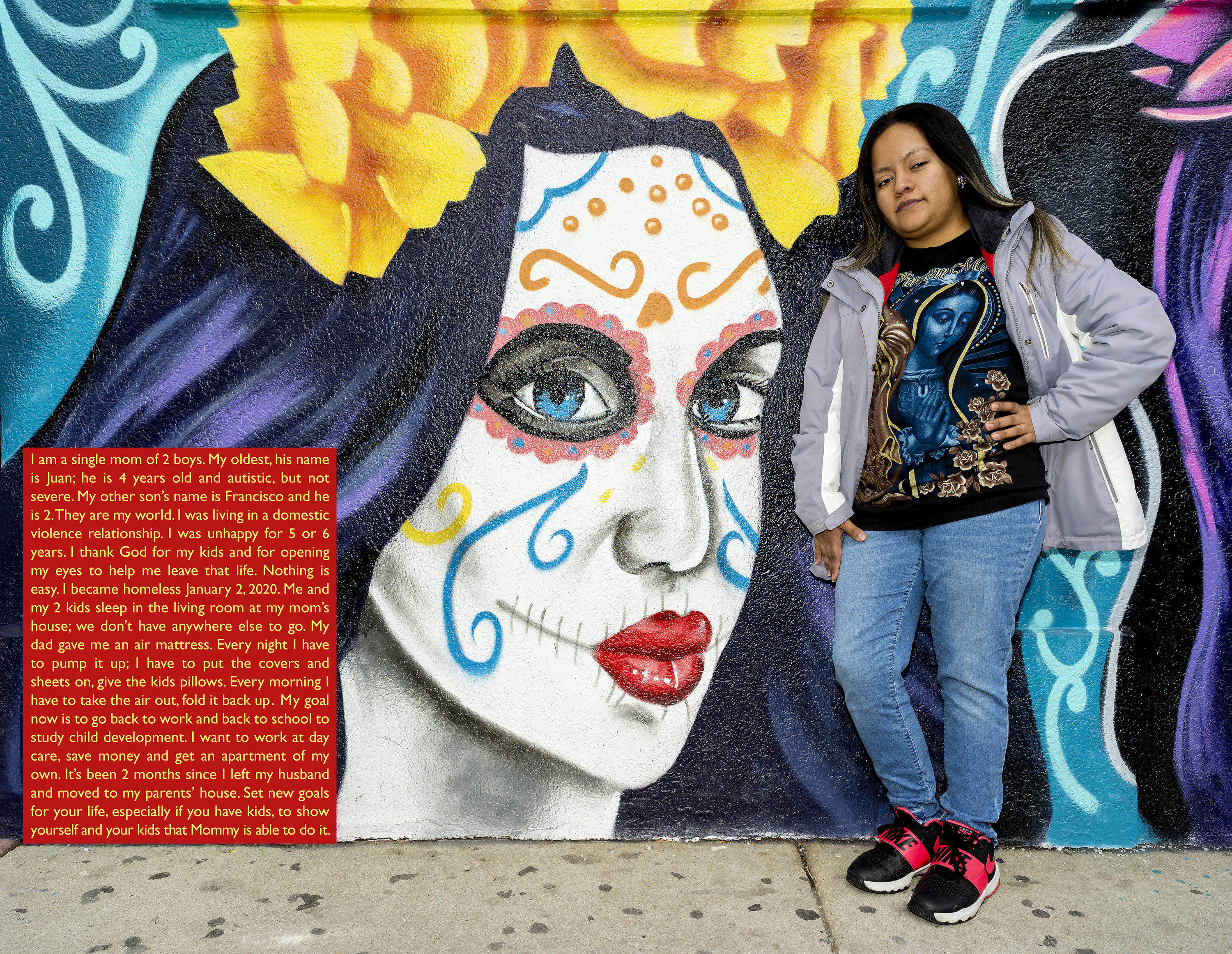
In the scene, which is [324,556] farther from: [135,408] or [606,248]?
[606,248]

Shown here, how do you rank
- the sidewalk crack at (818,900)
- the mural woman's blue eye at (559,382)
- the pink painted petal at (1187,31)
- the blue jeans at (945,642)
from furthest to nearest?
the mural woman's blue eye at (559,382) → the pink painted petal at (1187,31) → the blue jeans at (945,642) → the sidewalk crack at (818,900)

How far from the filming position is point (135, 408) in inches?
104

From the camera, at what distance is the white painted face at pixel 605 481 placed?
8.53 feet

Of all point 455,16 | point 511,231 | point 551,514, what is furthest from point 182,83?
point 551,514

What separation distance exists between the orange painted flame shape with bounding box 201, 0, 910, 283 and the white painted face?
0.20 m

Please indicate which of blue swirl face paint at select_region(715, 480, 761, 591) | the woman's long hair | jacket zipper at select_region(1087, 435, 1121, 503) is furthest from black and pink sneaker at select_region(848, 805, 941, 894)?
the woman's long hair

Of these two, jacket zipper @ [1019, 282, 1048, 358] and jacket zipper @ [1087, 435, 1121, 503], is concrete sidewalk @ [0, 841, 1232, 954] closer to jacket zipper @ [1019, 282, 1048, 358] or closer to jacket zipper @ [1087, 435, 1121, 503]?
jacket zipper @ [1087, 435, 1121, 503]

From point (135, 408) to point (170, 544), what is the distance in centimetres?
44

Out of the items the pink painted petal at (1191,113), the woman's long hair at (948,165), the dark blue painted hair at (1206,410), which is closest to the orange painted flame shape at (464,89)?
the woman's long hair at (948,165)

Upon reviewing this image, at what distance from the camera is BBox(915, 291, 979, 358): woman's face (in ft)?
7.37

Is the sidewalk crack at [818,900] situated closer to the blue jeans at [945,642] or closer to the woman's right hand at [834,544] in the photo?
the blue jeans at [945,642]

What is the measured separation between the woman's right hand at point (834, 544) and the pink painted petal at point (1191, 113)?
156cm

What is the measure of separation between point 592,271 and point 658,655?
1.21 m

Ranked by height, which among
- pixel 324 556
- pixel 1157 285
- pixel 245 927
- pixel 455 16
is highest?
pixel 455 16
